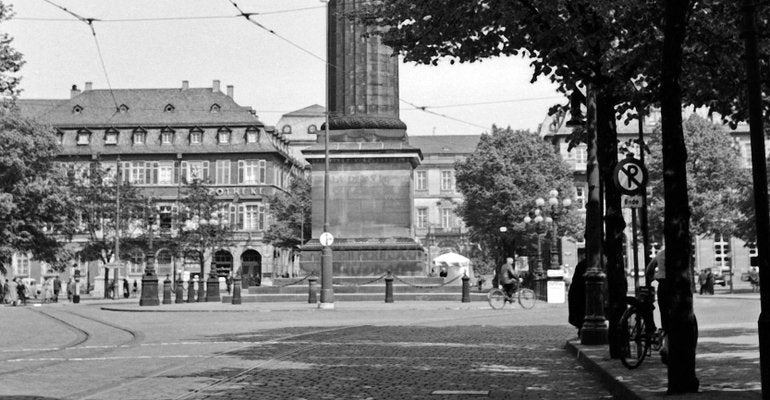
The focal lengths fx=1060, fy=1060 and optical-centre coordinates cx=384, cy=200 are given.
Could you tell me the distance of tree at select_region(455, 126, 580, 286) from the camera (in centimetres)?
7950

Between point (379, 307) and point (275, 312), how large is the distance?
3521 mm

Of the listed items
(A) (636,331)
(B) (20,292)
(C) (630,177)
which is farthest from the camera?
(B) (20,292)

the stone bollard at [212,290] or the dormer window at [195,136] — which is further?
the dormer window at [195,136]

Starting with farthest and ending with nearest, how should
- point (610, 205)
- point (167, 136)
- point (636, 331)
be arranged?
point (167, 136) → point (610, 205) → point (636, 331)

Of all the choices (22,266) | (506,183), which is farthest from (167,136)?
→ (506,183)

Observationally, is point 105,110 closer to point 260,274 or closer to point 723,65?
point 260,274

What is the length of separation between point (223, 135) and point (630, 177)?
8913 cm

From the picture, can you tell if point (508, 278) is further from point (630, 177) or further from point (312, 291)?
point (630, 177)

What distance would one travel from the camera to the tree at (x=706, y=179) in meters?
70.6

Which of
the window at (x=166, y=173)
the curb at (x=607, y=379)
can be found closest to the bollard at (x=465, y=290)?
the curb at (x=607, y=379)

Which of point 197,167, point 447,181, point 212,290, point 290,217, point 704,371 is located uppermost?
point 447,181

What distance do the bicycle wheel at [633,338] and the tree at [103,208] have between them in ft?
203

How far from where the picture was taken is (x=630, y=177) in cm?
1288

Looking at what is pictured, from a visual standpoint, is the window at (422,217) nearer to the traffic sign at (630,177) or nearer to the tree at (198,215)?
the tree at (198,215)
